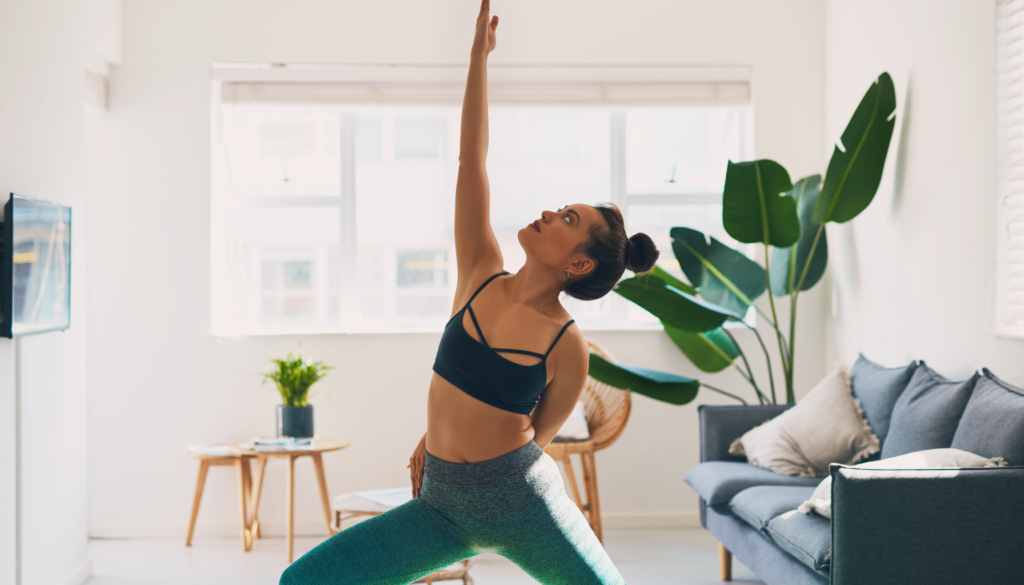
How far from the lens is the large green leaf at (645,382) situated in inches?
125

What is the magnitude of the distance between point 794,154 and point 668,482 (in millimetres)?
1849

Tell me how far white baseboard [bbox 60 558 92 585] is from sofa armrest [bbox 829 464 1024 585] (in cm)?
283

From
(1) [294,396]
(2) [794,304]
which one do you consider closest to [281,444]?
(1) [294,396]

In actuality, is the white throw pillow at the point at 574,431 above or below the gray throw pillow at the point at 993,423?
below

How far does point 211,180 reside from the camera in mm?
4035

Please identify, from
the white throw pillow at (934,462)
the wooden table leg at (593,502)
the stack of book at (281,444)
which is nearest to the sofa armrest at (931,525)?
the white throw pillow at (934,462)

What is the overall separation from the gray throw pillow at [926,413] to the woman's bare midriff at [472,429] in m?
1.61

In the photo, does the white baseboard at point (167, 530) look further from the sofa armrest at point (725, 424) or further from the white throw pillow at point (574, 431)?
the sofa armrest at point (725, 424)

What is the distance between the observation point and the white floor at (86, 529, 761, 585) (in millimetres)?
3252

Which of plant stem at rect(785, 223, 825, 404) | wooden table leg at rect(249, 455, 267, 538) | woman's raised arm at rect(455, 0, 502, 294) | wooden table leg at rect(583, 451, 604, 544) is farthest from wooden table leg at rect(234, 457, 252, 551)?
woman's raised arm at rect(455, 0, 502, 294)

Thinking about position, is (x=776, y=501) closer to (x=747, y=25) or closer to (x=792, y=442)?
(x=792, y=442)

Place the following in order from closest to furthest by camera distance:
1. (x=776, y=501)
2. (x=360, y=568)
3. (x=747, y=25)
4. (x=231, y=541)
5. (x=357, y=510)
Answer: (x=360, y=568)
(x=776, y=501)
(x=357, y=510)
(x=231, y=541)
(x=747, y=25)

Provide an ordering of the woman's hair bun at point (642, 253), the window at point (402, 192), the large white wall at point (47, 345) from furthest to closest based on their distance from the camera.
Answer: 1. the window at point (402, 192)
2. the large white wall at point (47, 345)
3. the woman's hair bun at point (642, 253)

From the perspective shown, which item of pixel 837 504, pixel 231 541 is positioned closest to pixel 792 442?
pixel 837 504
